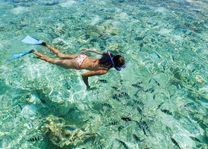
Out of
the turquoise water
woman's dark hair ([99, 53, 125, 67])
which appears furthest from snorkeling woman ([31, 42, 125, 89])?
the turquoise water

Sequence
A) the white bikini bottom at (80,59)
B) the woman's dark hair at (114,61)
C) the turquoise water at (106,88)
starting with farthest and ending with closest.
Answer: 1. the white bikini bottom at (80,59)
2. the woman's dark hair at (114,61)
3. the turquoise water at (106,88)

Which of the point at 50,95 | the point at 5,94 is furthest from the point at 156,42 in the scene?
the point at 5,94

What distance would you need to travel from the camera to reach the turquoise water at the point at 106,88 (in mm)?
8250

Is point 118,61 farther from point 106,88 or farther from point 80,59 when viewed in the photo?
point 106,88

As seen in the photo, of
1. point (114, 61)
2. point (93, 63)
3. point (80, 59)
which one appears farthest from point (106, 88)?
point (114, 61)

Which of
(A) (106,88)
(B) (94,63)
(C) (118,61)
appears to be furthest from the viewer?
(A) (106,88)

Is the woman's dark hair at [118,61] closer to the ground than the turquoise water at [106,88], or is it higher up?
higher up

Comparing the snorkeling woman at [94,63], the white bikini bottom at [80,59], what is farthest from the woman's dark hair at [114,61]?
the white bikini bottom at [80,59]

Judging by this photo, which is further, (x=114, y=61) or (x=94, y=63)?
(x=94, y=63)

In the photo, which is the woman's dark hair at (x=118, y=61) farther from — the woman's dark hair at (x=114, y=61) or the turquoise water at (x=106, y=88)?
the turquoise water at (x=106, y=88)

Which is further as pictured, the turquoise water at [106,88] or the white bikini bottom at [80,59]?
the white bikini bottom at [80,59]

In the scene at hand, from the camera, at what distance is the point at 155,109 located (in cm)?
966

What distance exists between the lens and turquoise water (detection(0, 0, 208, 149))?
27.1ft

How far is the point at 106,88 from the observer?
10336 millimetres
